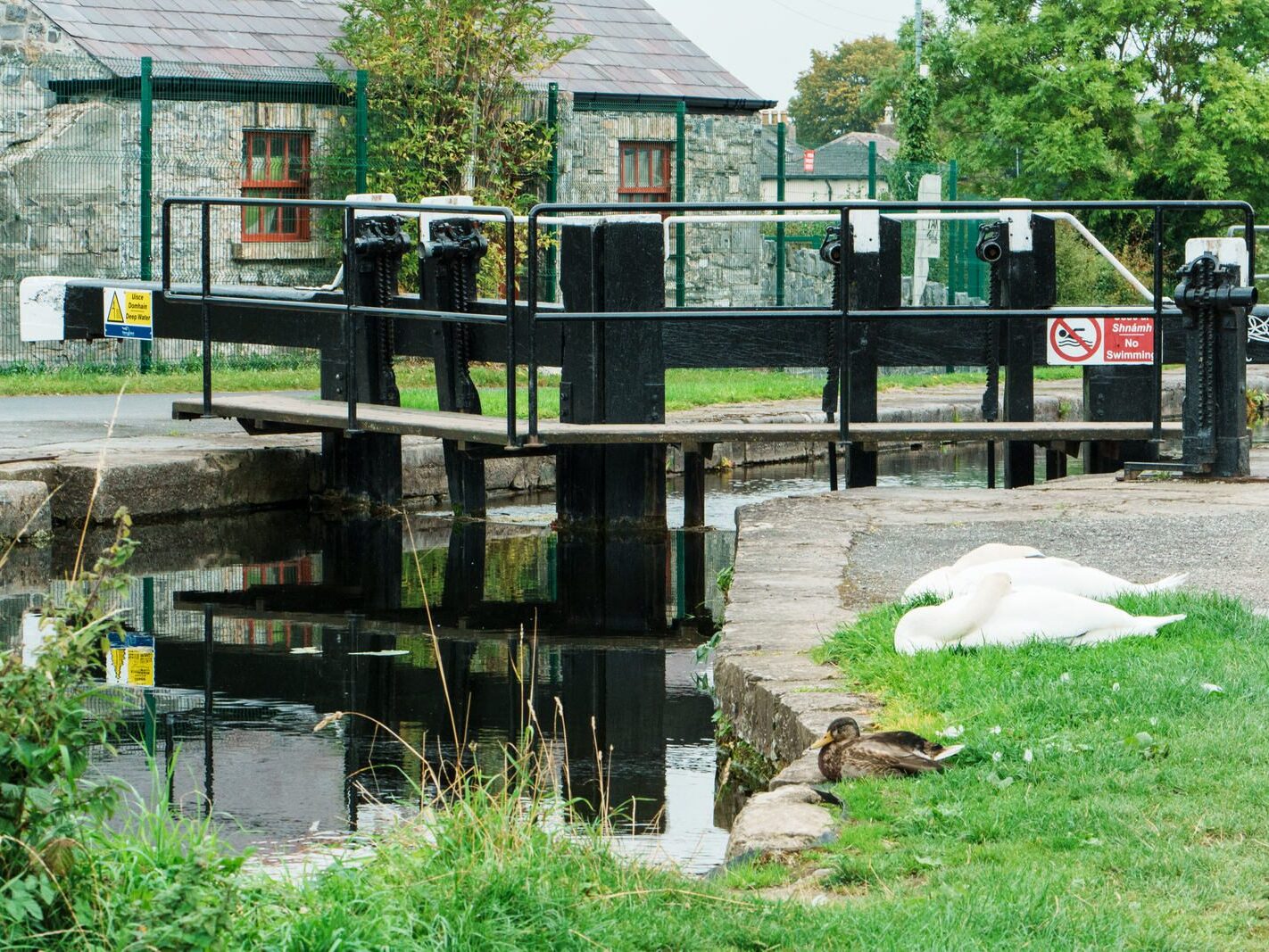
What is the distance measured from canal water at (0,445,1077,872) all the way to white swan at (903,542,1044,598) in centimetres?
80

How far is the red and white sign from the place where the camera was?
9266mm

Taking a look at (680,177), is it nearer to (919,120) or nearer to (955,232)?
(955,232)

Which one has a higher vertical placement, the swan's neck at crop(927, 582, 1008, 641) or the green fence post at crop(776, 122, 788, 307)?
the green fence post at crop(776, 122, 788, 307)

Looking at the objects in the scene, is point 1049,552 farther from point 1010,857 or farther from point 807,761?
point 1010,857

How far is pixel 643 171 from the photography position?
21.4 meters

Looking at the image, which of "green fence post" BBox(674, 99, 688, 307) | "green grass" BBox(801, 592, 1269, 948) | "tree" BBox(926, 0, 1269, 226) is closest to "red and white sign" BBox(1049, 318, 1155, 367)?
"green grass" BBox(801, 592, 1269, 948)

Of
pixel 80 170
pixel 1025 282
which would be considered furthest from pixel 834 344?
pixel 80 170

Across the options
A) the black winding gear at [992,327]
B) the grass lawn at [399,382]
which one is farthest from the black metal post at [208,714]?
the grass lawn at [399,382]

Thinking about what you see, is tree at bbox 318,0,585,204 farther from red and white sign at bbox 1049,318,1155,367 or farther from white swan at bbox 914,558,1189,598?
white swan at bbox 914,558,1189,598

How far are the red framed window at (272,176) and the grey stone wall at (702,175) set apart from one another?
316 cm

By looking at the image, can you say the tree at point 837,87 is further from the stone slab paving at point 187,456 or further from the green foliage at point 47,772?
the green foliage at point 47,772

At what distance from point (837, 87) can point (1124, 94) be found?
60261 mm

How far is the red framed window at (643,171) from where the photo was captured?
69.3 feet

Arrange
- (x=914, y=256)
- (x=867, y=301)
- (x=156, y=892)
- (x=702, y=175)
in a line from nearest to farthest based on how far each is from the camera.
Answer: (x=156, y=892), (x=867, y=301), (x=914, y=256), (x=702, y=175)
